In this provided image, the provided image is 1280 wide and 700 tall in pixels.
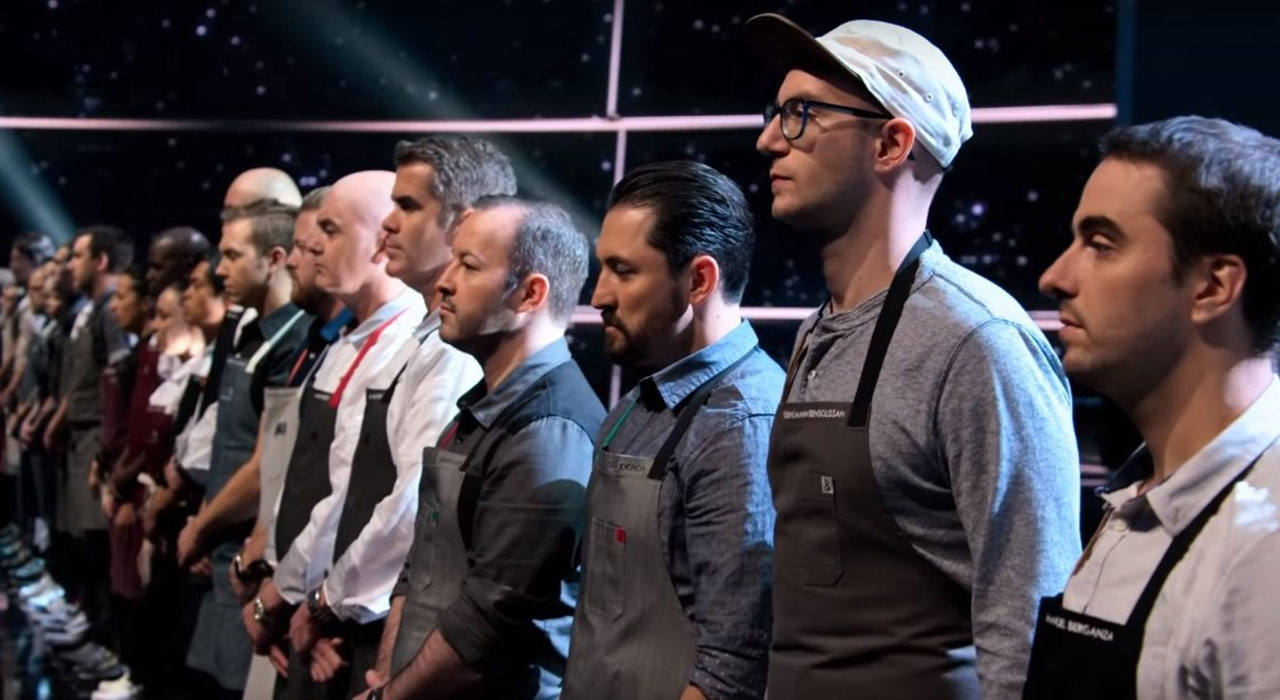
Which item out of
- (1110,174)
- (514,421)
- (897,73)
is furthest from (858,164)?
(514,421)

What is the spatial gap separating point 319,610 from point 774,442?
1.56 m

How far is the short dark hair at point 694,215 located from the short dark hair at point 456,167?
2.93 feet

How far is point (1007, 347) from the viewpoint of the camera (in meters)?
1.93

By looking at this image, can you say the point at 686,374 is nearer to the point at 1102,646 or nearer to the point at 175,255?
the point at 1102,646

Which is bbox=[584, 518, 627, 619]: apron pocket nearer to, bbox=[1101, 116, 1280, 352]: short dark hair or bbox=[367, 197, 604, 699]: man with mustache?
bbox=[367, 197, 604, 699]: man with mustache

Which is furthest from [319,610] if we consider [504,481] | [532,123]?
[532,123]

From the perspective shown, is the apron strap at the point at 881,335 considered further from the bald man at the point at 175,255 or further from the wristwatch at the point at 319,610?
the bald man at the point at 175,255

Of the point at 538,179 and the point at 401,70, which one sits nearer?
the point at 538,179

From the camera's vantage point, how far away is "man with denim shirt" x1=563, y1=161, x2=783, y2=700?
2307 millimetres

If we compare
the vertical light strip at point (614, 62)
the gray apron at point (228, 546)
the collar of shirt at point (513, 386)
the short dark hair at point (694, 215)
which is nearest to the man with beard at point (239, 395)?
the gray apron at point (228, 546)

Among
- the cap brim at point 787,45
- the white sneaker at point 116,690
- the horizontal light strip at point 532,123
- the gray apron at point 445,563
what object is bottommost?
the white sneaker at point 116,690

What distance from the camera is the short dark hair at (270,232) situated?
4863 millimetres

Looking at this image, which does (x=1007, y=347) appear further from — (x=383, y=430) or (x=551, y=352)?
(x=383, y=430)

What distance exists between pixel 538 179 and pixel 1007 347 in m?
3.11
